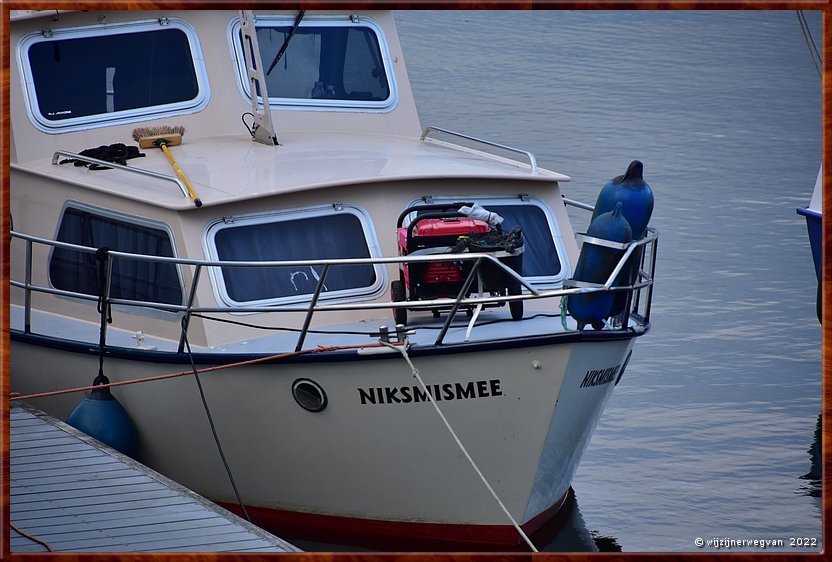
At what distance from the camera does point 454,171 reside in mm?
8656

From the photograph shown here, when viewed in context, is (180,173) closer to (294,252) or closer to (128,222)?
(128,222)

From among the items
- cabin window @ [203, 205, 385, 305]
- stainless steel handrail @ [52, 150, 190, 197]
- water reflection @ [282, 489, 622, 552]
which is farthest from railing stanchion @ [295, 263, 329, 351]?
water reflection @ [282, 489, 622, 552]

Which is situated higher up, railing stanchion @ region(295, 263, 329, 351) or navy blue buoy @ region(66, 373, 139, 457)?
railing stanchion @ region(295, 263, 329, 351)

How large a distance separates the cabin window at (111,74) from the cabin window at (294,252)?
2071 millimetres

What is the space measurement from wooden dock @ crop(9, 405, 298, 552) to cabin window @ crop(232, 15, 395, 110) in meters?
3.66

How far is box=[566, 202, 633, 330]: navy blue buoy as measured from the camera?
7359 millimetres

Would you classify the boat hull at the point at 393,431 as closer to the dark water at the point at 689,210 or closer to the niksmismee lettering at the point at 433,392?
the niksmismee lettering at the point at 433,392

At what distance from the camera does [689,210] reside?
669 inches

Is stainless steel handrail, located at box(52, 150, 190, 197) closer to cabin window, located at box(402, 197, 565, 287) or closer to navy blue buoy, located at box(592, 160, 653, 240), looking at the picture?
cabin window, located at box(402, 197, 565, 287)

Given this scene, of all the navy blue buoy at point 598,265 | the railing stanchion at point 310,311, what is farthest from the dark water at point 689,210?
the railing stanchion at point 310,311

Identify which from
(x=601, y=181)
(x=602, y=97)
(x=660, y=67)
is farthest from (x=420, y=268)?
(x=660, y=67)

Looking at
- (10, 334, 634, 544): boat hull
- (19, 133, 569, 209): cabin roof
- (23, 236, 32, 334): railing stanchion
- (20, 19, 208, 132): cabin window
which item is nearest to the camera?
(10, 334, 634, 544): boat hull

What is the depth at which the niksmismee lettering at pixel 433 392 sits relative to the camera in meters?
7.53

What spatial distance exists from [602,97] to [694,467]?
1232 cm
